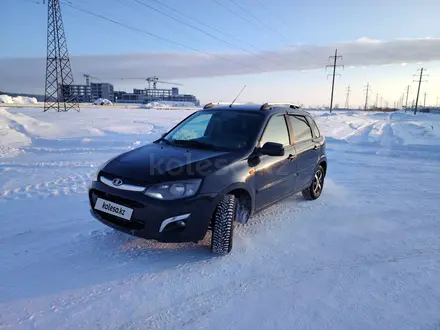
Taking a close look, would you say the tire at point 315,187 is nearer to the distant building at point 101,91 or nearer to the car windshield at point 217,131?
the car windshield at point 217,131

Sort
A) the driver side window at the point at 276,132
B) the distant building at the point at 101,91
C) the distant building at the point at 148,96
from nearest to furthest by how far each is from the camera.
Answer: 1. the driver side window at the point at 276,132
2. the distant building at the point at 148,96
3. the distant building at the point at 101,91

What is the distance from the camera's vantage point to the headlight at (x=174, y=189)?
9.41ft

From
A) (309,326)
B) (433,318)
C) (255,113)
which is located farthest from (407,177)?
(309,326)

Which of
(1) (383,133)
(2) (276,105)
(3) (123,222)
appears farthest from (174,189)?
(1) (383,133)

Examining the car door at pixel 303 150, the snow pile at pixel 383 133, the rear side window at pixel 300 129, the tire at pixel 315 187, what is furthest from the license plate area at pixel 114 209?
the snow pile at pixel 383 133

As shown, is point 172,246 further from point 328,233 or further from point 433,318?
point 433,318

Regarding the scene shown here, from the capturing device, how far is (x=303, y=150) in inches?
183

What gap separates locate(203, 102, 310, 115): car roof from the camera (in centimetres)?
421

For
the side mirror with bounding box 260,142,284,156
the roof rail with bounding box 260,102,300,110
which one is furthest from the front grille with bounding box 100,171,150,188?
the roof rail with bounding box 260,102,300,110

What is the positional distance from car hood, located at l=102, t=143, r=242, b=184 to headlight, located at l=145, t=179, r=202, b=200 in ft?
0.17

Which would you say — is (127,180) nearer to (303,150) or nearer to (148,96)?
(303,150)

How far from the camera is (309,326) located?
7.43 feet

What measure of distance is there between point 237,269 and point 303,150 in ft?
7.81

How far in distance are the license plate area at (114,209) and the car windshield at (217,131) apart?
128 cm
